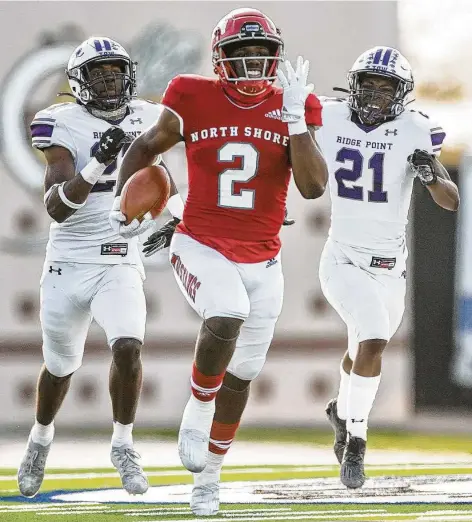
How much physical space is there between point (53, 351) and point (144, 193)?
0.96 meters

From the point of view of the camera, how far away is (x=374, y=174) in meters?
6.45

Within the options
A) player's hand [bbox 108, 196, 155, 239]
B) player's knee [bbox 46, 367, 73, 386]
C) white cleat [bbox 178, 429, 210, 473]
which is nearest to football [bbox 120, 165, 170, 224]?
player's hand [bbox 108, 196, 155, 239]

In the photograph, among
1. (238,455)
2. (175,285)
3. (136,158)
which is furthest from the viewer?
(175,285)

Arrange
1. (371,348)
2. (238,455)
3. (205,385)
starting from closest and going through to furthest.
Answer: (205,385) < (371,348) < (238,455)

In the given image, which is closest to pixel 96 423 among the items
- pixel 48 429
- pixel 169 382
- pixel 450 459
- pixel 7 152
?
pixel 169 382

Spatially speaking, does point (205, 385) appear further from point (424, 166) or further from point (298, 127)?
point (424, 166)

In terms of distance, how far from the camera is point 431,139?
6504 mm

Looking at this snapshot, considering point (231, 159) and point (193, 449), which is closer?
point (193, 449)

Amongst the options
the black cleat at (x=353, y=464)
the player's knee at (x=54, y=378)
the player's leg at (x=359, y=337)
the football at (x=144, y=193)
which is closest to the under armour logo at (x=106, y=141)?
the football at (x=144, y=193)

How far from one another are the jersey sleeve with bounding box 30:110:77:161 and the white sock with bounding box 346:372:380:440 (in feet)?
5.21

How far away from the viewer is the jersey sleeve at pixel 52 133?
5.88 meters

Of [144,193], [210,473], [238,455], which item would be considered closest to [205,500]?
[210,473]

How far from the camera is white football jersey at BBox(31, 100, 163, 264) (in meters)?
5.91

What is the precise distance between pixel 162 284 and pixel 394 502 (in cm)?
402
